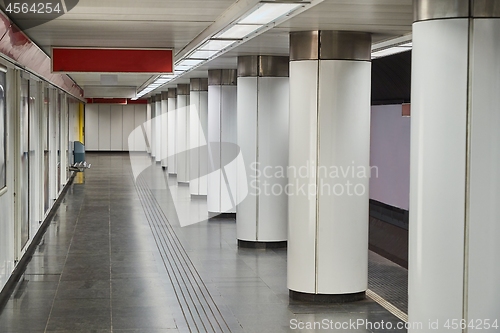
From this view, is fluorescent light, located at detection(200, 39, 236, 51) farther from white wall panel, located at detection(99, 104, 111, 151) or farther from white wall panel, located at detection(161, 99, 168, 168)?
white wall panel, located at detection(99, 104, 111, 151)

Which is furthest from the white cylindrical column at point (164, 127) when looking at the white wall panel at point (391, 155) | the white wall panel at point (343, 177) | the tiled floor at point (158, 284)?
the white wall panel at point (343, 177)

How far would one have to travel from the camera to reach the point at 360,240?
826cm

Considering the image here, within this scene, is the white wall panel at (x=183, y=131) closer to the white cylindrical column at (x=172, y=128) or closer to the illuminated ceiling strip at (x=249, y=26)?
the white cylindrical column at (x=172, y=128)

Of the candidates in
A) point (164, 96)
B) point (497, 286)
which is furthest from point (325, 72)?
point (164, 96)

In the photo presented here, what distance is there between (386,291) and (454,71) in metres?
4.52

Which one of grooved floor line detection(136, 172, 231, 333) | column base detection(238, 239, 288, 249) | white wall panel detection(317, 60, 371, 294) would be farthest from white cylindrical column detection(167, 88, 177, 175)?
white wall panel detection(317, 60, 371, 294)

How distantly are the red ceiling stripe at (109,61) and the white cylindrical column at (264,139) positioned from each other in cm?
183

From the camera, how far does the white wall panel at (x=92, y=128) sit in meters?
44.0

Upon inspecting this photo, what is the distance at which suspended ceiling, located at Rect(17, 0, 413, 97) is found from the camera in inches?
252

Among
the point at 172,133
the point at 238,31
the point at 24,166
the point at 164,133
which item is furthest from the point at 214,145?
the point at 164,133

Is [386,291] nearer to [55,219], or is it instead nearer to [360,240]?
[360,240]

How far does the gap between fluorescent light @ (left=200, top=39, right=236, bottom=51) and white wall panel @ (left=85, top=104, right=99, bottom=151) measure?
36.2 m

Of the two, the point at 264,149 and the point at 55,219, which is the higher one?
the point at 264,149

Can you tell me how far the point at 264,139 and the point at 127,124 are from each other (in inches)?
1342
